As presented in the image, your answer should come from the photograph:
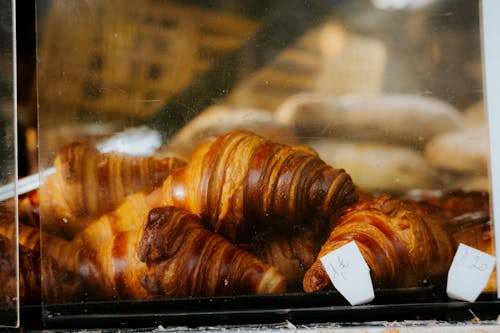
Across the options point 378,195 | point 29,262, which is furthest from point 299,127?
point 29,262

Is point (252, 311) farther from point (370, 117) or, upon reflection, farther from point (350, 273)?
point (370, 117)

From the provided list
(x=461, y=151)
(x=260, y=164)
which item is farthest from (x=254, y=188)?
(x=461, y=151)

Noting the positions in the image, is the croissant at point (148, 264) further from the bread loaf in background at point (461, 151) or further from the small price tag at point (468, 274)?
the bread loaf in background at point (461, 151)

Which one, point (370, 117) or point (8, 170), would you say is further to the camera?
point (370, 117)

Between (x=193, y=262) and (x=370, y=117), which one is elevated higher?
(x=370, y=117)

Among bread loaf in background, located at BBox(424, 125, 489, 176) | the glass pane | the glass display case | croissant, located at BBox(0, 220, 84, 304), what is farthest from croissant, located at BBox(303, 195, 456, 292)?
the glass pane

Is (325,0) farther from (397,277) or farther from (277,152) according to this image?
(397,277)
